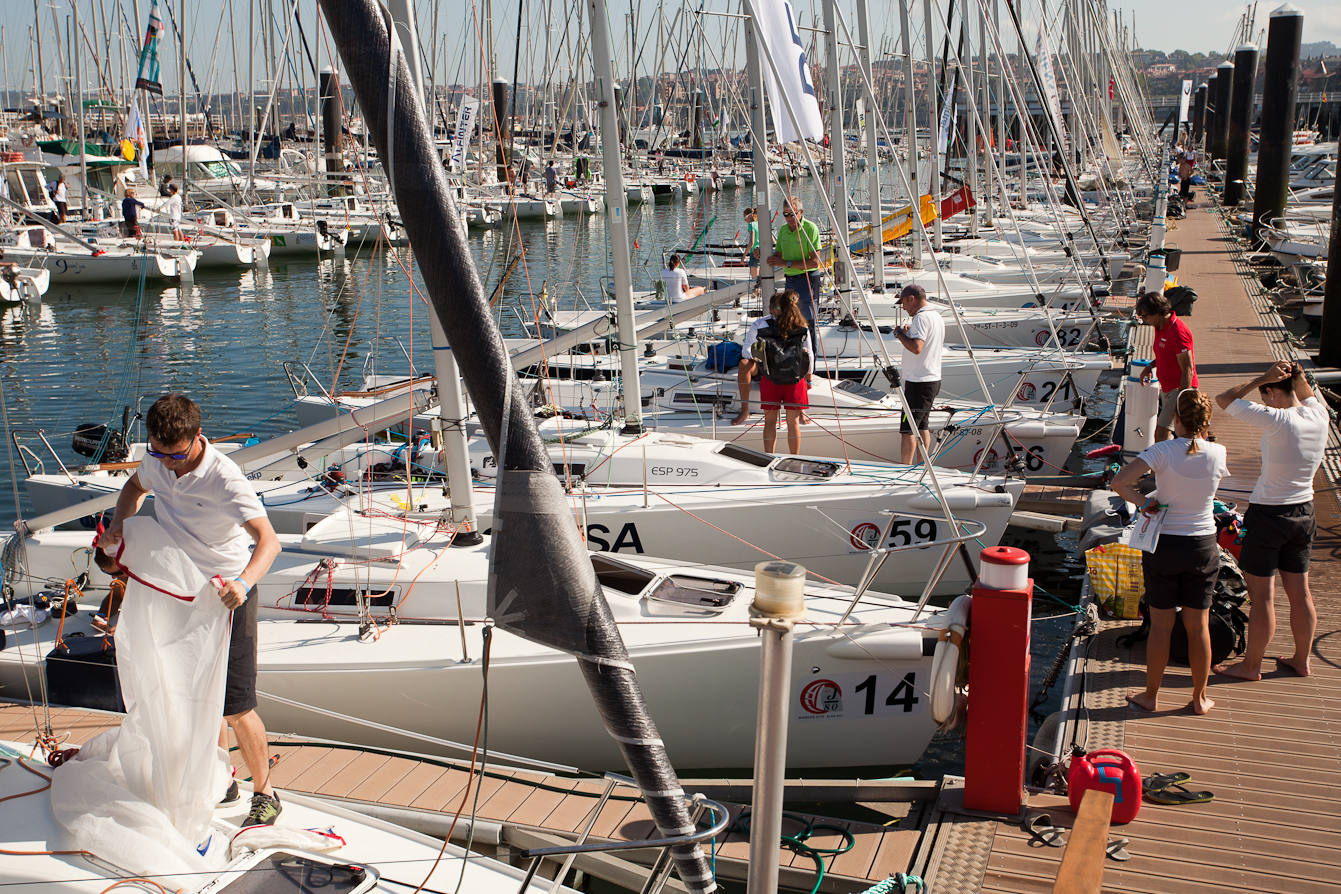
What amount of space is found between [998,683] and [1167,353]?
504cm

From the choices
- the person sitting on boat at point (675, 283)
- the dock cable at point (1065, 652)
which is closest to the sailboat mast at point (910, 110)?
the person sitting on boat at point (675, 283)

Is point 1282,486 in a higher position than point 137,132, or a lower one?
lower

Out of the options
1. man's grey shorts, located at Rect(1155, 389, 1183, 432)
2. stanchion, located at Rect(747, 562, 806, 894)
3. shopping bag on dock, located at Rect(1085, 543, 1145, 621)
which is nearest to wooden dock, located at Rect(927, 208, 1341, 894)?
shopping bag on dock, located at Rect(1085, 543, 1145, 621)

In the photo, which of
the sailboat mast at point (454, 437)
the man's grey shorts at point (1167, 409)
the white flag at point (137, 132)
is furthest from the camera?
the white flag at point (137, 132)

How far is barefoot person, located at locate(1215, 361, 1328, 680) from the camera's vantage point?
5.40 meters

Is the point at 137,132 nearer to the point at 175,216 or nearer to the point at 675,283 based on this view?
the point at 175,216

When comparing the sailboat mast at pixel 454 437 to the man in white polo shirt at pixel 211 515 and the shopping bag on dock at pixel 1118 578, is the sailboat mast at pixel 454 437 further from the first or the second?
the shopping bag on dock at pixel 1118 578

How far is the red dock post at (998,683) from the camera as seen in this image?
4.43 meters

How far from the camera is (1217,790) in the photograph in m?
4.89

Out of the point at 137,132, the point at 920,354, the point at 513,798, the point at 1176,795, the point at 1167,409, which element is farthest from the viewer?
the point at 137,132

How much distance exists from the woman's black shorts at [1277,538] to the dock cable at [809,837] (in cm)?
252

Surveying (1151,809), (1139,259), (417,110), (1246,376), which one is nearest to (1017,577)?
(1151,809)

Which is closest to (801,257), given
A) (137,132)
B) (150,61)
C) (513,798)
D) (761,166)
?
(761,166)

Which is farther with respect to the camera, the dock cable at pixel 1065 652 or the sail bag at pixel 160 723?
the dock cable at pixel 1065 652
